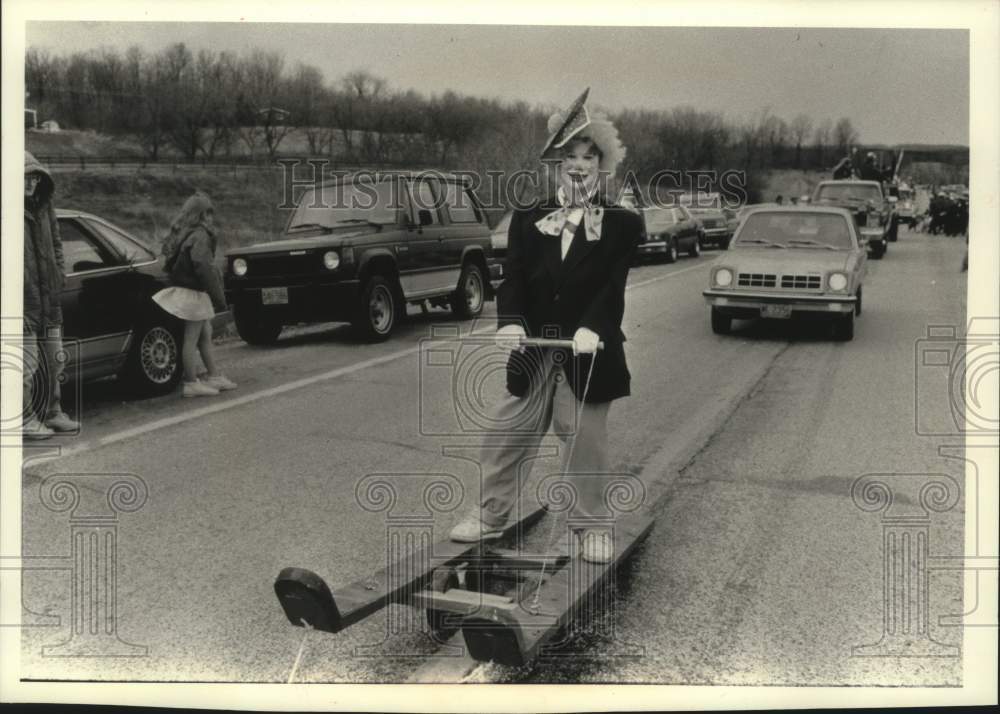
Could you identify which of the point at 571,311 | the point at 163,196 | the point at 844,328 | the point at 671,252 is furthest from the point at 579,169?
the point at 671,252

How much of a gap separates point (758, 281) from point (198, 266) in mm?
5358

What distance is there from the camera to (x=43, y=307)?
20.7 ft

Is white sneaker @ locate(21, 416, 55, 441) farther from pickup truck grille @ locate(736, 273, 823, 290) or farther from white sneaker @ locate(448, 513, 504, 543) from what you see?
pickup truck grille @ locate(736, 273, 823, 290)

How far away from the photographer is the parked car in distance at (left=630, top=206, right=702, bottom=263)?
8775mm

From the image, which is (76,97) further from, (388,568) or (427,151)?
(388,568)

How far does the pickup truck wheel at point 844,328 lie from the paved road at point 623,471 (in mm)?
462

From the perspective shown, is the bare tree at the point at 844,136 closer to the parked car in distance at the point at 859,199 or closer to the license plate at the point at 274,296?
the parked car in distance at the point at 859,199

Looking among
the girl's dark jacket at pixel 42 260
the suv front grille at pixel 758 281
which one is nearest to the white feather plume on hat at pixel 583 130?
the girl's dark jacket at pixel 42 260

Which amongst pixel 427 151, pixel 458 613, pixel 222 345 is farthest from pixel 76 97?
pixel 458 613

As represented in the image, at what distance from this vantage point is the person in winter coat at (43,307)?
5.83 metres

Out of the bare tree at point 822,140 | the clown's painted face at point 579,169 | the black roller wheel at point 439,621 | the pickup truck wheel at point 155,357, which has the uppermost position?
the bare tree at point 822,140

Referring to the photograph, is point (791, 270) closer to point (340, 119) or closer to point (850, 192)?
point (850, 192)

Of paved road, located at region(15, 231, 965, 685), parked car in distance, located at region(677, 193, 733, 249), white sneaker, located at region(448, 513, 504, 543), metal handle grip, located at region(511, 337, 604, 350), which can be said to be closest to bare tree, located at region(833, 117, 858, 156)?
parked car in distance, located at region(677, 193, 733, 249)

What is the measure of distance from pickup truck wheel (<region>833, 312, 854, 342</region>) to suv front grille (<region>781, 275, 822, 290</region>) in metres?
0.39
